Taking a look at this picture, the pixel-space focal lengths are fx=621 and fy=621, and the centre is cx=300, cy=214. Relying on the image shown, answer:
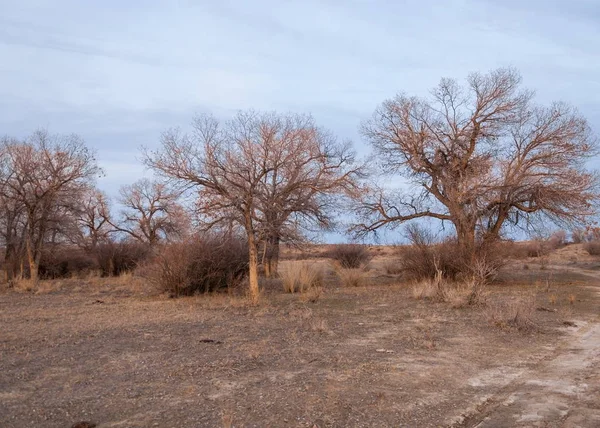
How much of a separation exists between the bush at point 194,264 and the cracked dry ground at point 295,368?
158 inches

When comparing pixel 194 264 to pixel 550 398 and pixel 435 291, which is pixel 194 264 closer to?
pixel 435 291

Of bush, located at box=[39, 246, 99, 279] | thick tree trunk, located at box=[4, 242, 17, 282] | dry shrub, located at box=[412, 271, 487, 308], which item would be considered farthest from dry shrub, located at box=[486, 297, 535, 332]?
bush, located at box=[39, 246, 99, 279]

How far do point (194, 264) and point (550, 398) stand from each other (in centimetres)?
1387

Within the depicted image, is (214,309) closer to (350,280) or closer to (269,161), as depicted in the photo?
(269,161)

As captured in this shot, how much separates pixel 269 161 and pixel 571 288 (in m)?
13.2

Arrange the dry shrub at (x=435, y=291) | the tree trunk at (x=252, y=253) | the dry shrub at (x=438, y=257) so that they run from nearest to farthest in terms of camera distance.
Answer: the tree trunk at (x=252, y=253) → the dry shrub at (x=435, y=291) → the dry shrub at (x=438, y=257)

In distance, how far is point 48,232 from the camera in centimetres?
2589

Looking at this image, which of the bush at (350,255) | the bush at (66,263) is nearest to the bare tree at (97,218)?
the bush at (66,263)

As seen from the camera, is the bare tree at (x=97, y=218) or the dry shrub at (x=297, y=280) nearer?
the dry shrub at (x=297, y=280)

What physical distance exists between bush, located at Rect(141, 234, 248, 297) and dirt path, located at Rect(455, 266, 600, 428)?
462 inches

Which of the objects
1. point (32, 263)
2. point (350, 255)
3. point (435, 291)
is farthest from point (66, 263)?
point (435, 291)

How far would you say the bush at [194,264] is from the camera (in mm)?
19391

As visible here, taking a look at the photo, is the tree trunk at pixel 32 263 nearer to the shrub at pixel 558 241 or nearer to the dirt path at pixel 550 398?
the dirt path at pixel 550 398

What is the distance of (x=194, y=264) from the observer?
63.9ft
